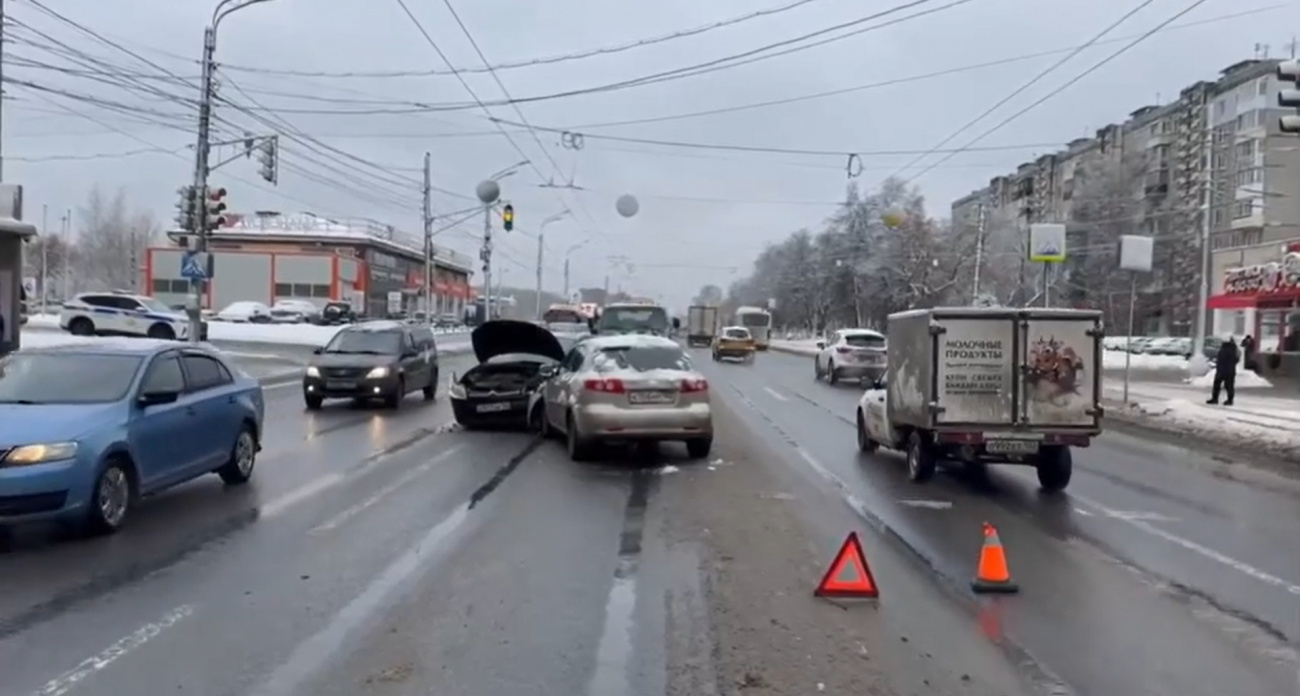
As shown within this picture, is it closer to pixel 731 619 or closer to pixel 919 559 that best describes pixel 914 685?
pixel 731 619

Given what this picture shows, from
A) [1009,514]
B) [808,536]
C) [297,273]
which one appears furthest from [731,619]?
[297,273]

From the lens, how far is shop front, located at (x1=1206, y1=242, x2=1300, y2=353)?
131 ft

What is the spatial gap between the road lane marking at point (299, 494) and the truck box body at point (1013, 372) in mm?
6632

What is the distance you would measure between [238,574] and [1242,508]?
10.5m

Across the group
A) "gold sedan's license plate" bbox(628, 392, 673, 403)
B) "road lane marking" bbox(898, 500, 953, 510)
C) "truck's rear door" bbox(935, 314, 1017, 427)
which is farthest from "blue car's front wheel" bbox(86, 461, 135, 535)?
"truck's rear door" bbox(935, 314, 1017, 427)

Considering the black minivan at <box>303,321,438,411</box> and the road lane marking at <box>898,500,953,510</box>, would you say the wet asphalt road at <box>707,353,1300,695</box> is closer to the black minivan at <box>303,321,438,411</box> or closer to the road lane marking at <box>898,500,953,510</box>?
the road lane marking at <box>898,500,953,510</box>

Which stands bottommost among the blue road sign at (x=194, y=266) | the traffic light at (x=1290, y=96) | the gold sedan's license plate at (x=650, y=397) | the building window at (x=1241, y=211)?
the gold sedan's license plate at (x=650, y=397)

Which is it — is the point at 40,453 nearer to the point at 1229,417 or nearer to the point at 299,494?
the point at 299,494

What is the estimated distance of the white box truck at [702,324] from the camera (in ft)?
264

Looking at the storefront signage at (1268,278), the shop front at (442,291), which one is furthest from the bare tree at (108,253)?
the storefront signage at (1268,278)

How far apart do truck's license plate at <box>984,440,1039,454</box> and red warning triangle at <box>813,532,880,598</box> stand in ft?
20.5

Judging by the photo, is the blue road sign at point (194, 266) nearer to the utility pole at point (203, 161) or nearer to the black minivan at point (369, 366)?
the utility pole at point (203, 161)

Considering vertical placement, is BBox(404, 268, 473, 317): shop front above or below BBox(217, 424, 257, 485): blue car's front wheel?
above

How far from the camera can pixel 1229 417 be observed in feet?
84.2
